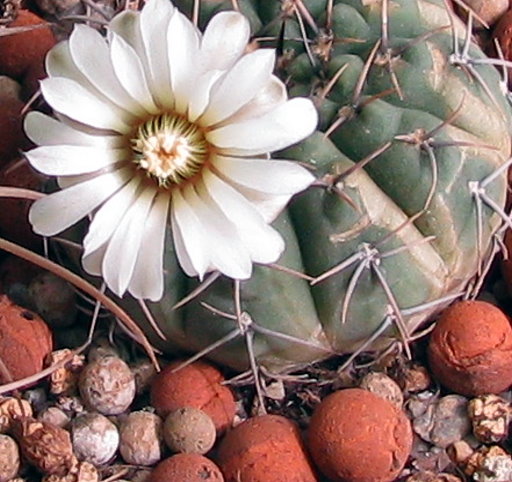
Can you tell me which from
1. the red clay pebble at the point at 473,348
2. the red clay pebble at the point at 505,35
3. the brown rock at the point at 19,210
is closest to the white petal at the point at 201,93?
the brown rock at the point at 19,210

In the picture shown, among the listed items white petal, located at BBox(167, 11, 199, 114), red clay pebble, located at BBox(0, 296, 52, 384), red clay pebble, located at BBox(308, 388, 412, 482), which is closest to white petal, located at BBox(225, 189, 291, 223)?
white petal, located at BBox(167, 11, 199, 114)

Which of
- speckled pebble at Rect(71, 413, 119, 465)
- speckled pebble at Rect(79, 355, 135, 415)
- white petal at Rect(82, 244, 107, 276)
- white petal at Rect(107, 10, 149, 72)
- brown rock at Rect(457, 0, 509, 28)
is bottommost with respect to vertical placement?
speckled pebble at Rect(71, 413, 119, 465)

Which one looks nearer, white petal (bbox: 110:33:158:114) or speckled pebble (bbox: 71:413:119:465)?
white petal (bbox: 110:33:158:114)

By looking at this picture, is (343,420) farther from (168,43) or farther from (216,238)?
(168,43)

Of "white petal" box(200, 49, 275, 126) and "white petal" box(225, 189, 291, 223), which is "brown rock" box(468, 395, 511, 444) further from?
"white petal" box(200, 49, 275, 126)

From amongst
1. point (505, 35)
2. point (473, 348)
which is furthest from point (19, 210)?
point (505, 35)

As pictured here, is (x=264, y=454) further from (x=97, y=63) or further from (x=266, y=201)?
(x=97, y=63)
